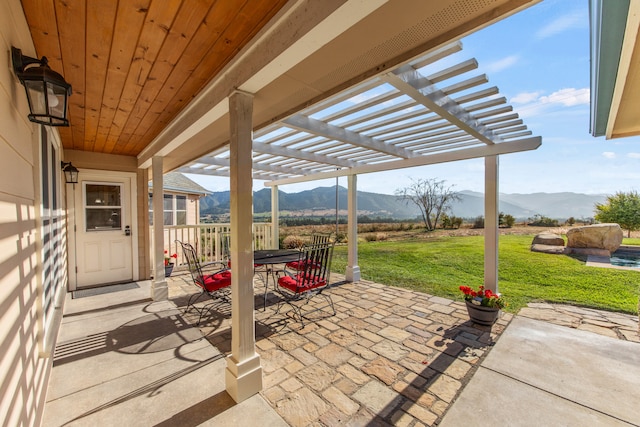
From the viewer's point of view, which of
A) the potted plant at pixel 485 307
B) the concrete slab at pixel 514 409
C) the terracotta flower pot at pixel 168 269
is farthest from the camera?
the terracotta flower pot at pixel 168 269

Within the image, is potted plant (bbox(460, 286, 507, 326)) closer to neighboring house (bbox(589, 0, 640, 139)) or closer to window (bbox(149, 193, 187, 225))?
neighboring house (bbox(589, 0, 640, 139))

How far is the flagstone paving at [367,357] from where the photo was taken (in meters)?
1.85

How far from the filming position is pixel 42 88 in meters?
1.35

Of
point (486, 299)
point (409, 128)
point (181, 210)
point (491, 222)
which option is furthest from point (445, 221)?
point (181, 210)

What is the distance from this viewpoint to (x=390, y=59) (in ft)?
4.88

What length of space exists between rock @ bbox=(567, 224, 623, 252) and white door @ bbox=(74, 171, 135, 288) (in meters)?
10.2

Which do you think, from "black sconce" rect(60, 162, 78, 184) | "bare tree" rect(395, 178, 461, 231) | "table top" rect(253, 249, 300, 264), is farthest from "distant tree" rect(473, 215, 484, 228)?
"black sconce" rect(60, 162, 78, 184)

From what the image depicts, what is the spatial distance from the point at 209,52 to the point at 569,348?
411 centimetres

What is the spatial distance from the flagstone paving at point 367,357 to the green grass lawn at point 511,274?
1264 millimetres

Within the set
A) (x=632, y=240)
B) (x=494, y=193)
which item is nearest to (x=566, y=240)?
(x=632, y=240)

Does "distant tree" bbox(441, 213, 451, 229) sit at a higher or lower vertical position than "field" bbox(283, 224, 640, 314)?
higher

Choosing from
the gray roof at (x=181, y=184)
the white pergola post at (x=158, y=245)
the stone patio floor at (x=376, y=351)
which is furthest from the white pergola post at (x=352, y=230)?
the gray roof at (x=181, y=184)

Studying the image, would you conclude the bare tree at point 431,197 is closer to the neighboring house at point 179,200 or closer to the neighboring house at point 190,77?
the neighboring house at point 190,77

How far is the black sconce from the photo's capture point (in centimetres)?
405
